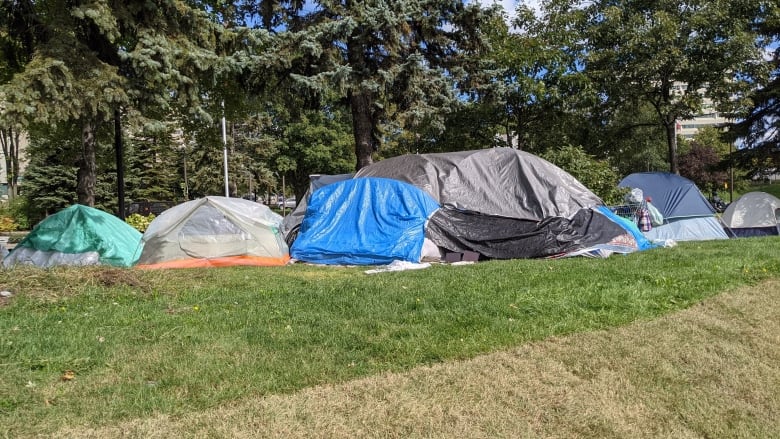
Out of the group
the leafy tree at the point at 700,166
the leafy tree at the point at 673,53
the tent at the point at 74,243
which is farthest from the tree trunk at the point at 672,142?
the leafy tree at the point at 700,166

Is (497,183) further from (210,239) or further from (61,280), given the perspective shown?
(61,280)

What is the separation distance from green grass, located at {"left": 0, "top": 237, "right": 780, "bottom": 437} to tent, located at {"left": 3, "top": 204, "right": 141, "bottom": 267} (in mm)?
2326

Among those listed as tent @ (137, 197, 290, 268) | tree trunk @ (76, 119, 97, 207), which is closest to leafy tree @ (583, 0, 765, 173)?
tent @ (137, 197, 290, 268)

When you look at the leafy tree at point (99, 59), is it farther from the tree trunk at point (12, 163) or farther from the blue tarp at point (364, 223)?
the tree trunk at point (12, 163)

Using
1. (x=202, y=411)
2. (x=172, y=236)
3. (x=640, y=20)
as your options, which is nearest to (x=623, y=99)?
(x=640, y=20)

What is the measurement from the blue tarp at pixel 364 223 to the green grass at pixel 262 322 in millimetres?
2054

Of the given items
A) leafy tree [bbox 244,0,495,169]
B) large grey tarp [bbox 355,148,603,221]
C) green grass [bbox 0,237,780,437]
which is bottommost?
green grass [bbox 0,237,780,437]

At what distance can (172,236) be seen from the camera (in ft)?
33.2

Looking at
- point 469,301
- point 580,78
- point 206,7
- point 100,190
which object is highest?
point 206,7

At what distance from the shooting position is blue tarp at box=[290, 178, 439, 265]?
33.0 feet

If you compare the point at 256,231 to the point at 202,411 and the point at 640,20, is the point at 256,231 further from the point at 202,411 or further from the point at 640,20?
the point at 640,20

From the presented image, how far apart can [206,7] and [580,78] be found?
10.8m

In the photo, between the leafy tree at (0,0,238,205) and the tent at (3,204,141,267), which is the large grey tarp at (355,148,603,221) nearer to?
the leafy tree at (0,0,238,205)

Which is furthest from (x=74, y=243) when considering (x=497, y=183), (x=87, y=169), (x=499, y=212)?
(x=497, y=183)
